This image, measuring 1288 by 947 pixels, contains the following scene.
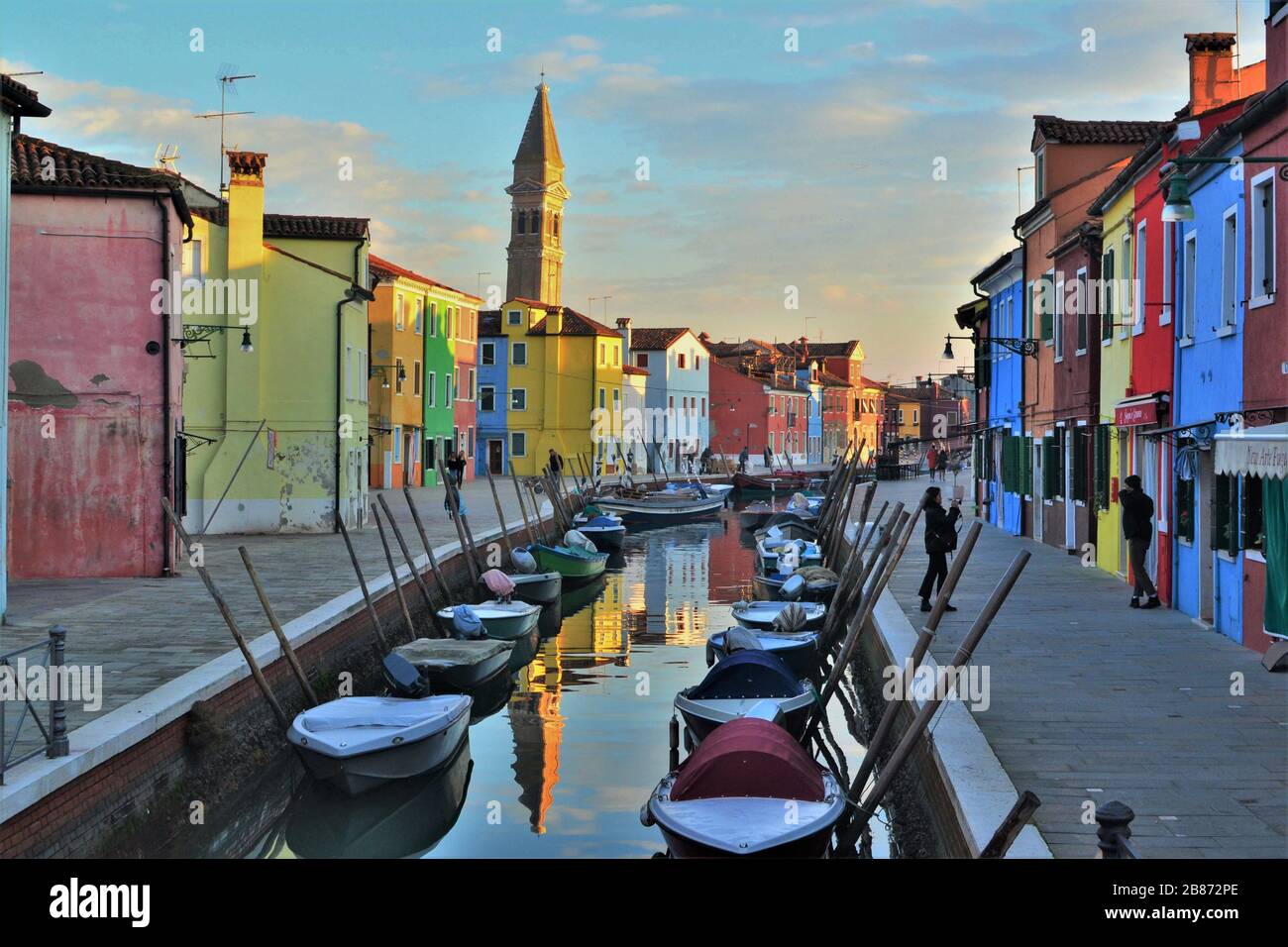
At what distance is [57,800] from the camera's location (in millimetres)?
8680

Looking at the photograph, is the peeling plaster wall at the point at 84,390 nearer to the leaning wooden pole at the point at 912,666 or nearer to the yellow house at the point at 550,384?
the leaning wooden pole at the point at 912,666

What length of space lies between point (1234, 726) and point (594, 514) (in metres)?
32.2

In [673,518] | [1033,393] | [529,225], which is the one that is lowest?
[673,518]

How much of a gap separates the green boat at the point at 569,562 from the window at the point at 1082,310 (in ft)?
36.3

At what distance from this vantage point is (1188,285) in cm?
1661

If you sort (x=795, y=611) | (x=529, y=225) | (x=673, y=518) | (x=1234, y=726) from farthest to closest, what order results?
(x=529, y=225) → (x=673, y=518) → (x=795, y=611) → (x=1234, y=726)

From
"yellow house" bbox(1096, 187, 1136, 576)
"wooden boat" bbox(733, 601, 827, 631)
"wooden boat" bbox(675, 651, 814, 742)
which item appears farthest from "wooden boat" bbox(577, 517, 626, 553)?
"wooden boat" bbox(675, 651, 814, 742)

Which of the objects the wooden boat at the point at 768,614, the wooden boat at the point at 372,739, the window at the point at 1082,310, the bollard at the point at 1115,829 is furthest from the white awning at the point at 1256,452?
the window at the point at 1082,310

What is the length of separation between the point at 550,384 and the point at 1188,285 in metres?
50.9

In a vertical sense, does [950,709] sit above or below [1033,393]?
below

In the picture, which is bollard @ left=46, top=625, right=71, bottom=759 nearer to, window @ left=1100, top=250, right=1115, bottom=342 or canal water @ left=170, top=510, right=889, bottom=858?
canal water @ left=170, top=510, right=889, bottom=858

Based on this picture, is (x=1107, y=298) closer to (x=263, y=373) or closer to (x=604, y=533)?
(x=263, y=373)
